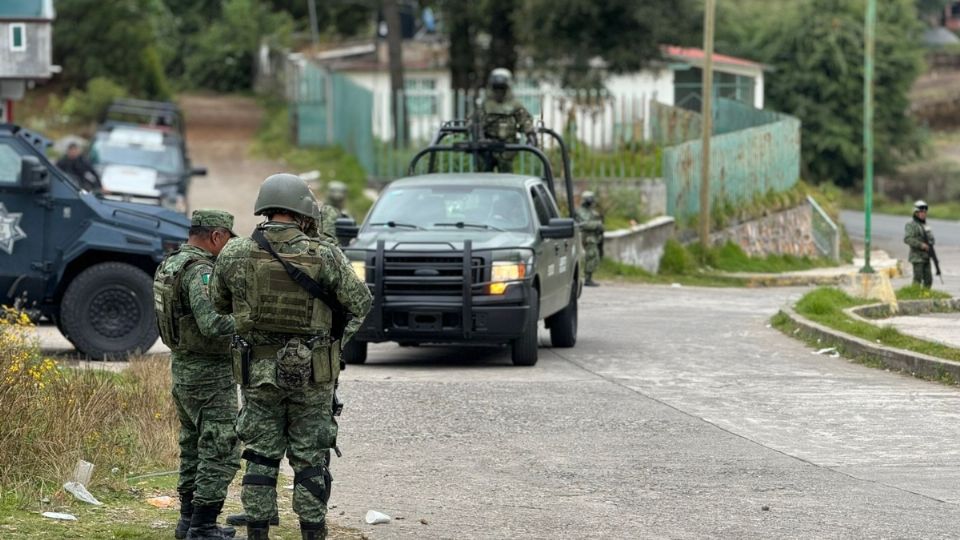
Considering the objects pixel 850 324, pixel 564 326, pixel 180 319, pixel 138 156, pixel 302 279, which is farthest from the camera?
pixel 138 156

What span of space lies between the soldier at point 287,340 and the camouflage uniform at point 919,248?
16.4m

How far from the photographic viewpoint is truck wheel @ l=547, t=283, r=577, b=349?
1719 centimetres

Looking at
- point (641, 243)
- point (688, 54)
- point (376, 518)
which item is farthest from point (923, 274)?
point (688, 54)

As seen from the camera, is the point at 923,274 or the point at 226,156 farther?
the point at 226,156

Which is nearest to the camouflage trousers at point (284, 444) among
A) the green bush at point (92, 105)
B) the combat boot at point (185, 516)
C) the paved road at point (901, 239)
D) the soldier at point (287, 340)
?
the soldier at point (287, 340)

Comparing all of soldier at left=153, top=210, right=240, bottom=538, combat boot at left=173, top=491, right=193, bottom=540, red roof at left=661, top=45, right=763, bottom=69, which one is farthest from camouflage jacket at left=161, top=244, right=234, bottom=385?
red roof at left=661, top=45, right=763, bottom=69

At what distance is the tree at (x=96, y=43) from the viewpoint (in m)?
51.5

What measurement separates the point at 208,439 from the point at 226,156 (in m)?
38.5

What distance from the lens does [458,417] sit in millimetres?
12383

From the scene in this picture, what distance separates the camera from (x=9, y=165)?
50.5ft

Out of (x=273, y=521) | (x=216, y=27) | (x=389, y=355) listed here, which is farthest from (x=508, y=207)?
(x=216, y=27)

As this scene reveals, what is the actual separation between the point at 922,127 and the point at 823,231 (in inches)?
1691

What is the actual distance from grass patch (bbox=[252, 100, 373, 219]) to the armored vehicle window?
43.8 ft

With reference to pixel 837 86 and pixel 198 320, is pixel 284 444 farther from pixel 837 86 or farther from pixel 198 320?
pixel 837 86
